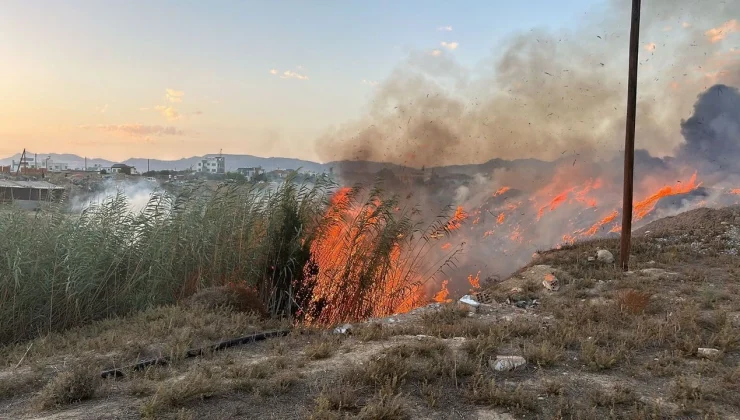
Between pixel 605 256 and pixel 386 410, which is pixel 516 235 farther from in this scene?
pixel 386 410

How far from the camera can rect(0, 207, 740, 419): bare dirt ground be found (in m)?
3.75

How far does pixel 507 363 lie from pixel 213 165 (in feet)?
29.9

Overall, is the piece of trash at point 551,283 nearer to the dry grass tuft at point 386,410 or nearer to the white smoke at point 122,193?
the dry grass tuft at point 386,410

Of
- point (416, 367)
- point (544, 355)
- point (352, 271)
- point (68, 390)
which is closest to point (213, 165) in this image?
point (352, 271)

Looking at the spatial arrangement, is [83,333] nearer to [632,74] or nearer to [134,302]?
[134,302]

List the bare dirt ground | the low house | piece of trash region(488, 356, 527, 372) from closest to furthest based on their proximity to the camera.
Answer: the bare dirt ground < piece of trash region(488, 356, 527, 372) < the low house

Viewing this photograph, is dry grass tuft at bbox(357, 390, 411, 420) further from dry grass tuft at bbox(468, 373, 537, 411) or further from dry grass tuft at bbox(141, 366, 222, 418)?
dry grass tuft at bbox(141, 366, 222, 418)

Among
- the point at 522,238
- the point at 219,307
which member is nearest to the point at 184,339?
the point at 219,307

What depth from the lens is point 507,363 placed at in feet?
15.2

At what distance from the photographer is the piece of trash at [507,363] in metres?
4.61

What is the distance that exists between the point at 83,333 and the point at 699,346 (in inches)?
304

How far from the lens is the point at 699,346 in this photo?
17.2 feet

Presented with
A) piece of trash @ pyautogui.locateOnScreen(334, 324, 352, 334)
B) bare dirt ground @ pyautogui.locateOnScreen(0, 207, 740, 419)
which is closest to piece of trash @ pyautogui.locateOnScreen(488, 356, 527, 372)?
bare dirt ground @ pyautogui.locateOnScreen(0, 207, 740, 419)

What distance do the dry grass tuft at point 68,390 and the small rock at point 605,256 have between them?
427 inches
